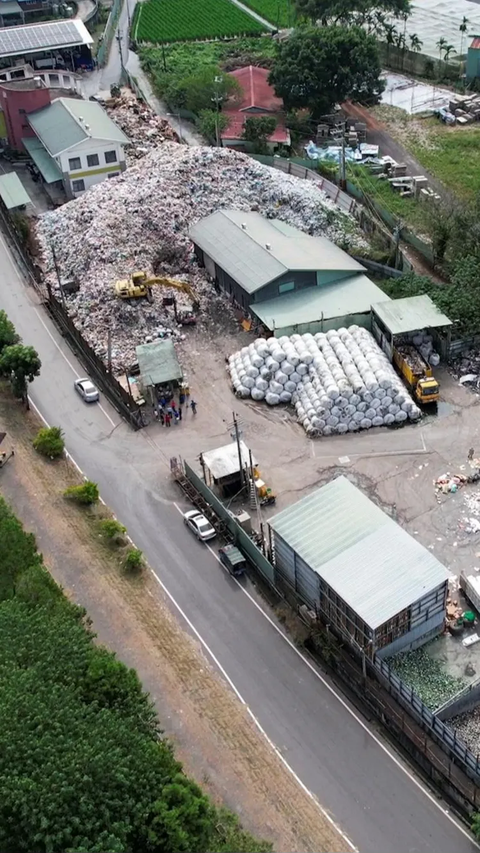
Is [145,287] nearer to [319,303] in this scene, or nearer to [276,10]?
[319,303]

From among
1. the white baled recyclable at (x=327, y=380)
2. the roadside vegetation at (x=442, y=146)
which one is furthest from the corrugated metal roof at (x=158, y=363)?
the roadside vegetation at (x=442, y=146)

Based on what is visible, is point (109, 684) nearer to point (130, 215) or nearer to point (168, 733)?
point (168, 733)

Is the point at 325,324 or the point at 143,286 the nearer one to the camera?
the point at 325,324

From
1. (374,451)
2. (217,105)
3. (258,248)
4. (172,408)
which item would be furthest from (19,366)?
(217,105)

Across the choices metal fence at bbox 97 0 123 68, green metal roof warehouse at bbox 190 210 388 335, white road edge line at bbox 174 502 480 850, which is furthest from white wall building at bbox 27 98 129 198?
white road edge line at bbox 174 502 480 850

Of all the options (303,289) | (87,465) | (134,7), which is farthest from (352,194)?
(134,7)

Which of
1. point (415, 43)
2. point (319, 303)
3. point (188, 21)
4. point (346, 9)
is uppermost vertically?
point (346, 9)
